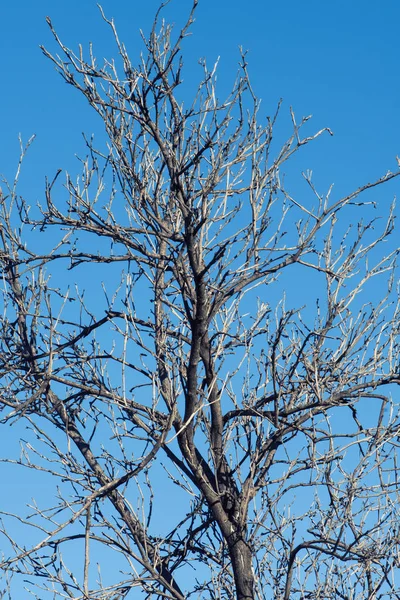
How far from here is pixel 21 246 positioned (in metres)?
7.30

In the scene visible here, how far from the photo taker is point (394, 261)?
25.0ft

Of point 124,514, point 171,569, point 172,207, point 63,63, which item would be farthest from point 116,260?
point 171,569

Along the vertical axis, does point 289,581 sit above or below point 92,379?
below

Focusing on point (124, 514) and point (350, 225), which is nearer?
point (124, 514)

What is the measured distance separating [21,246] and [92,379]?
1.29 meters

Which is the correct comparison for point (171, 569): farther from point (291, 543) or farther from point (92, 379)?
point (92, 379)

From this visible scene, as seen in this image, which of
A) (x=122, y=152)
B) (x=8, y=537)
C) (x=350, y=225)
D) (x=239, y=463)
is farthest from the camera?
(x=350, y=225)

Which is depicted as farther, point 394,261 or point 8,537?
point 394,261

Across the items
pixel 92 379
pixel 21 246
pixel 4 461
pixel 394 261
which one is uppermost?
pixel 21 246

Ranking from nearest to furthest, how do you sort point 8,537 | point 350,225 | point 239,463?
point 8,537, point 239,463, point 350,225

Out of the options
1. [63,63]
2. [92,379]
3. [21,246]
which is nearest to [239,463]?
[92,379]

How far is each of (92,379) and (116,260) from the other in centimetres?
108

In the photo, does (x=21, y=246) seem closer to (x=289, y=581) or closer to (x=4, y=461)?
(x=4, y=461)

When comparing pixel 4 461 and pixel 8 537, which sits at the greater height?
pixel 4 461
